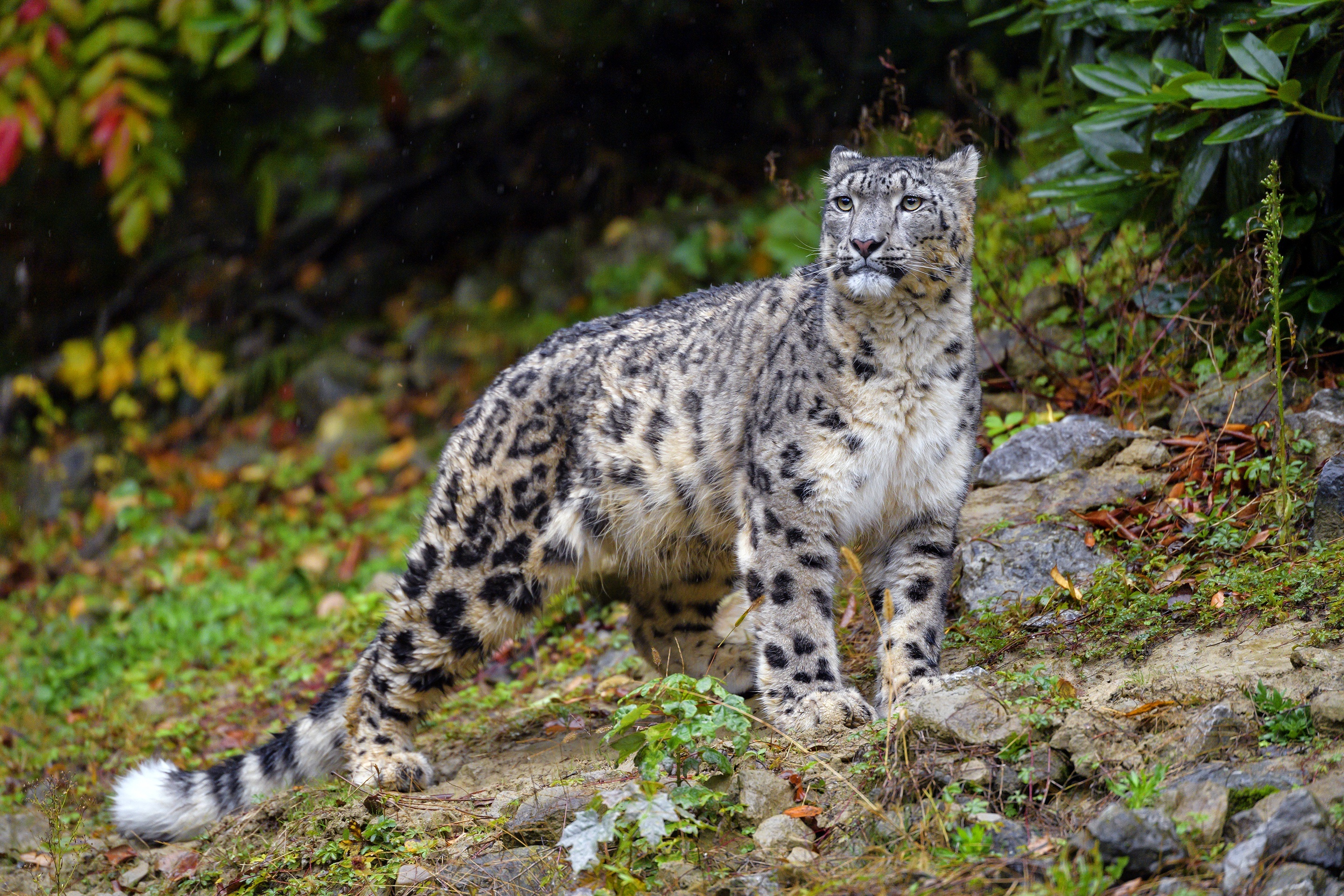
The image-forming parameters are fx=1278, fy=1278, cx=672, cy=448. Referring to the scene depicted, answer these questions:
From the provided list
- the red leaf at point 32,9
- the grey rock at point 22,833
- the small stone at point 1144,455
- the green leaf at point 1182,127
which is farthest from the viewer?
the red leaf at point 32,9

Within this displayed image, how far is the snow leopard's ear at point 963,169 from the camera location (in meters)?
4.80

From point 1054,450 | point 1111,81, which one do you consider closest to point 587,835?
point 1054,450

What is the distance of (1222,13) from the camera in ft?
18.0

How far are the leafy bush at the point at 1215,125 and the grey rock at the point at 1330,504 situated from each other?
0.92 m

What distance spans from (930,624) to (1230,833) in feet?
5.06

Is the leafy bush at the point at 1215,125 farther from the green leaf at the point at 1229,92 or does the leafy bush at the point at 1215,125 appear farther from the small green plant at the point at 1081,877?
the small green plant at the point at 1081,877

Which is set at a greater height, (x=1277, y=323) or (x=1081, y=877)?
(x=1277, y=323)

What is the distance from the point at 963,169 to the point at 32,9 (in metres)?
6.52

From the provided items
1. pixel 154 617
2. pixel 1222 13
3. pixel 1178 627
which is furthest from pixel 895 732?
pixel 154 617

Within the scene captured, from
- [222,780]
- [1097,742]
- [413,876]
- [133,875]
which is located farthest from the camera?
[222,780]

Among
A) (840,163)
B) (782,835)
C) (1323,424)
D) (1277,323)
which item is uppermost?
(840,163)

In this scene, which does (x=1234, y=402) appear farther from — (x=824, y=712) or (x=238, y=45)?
(x=238, y=45)

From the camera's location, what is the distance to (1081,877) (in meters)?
3.03

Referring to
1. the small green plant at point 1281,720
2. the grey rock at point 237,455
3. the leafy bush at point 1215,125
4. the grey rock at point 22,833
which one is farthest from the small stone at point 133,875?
the grey rock at point 237,455
